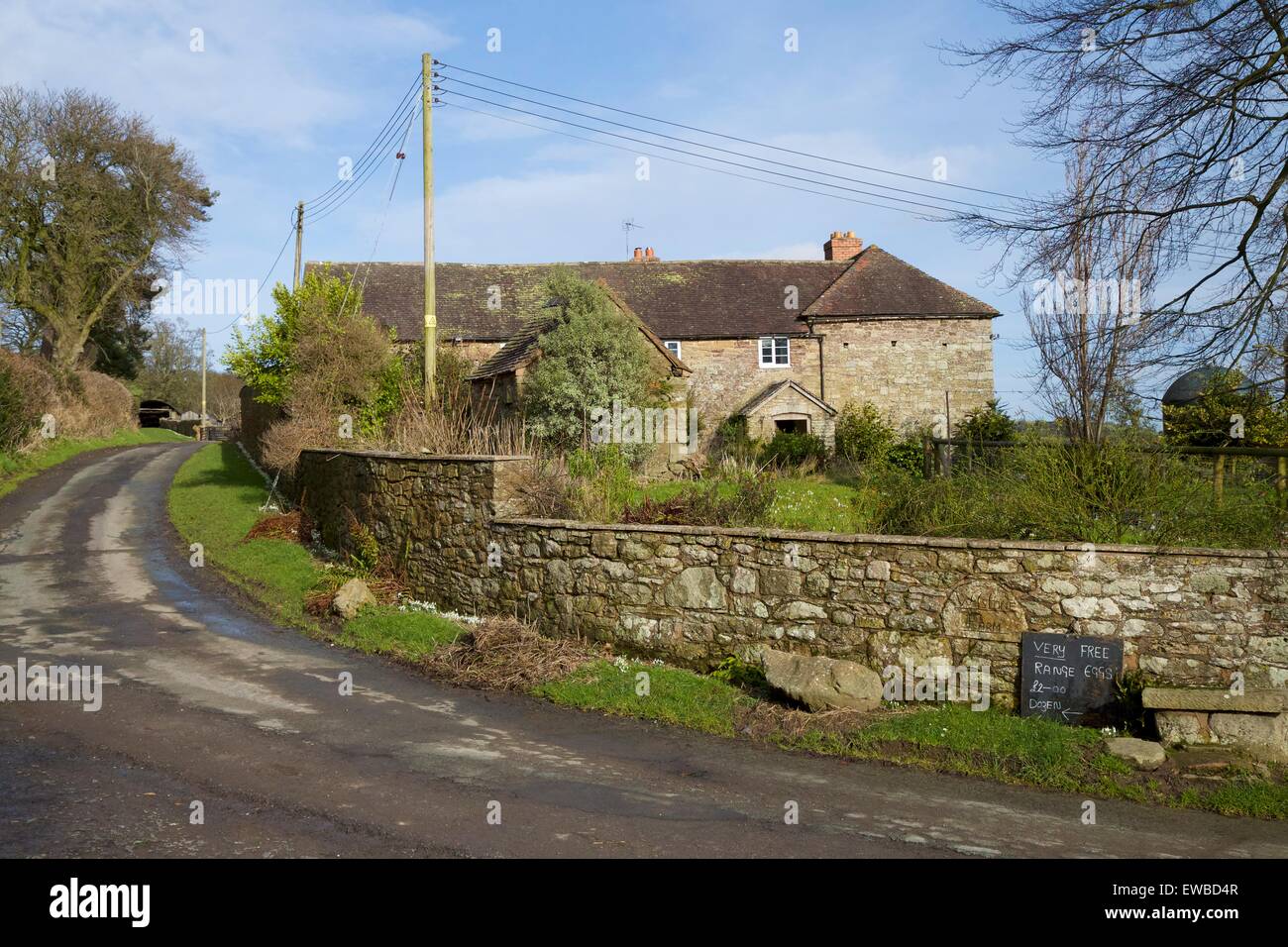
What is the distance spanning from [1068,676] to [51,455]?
105 ft

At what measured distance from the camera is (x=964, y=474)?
10445 mm

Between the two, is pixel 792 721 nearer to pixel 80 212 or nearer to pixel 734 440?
pixel 734 440

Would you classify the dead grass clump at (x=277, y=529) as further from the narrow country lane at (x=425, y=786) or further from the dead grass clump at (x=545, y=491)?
the dead grass clump at (x=545, y=491)

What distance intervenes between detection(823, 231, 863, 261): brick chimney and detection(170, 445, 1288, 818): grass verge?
33.1 meters

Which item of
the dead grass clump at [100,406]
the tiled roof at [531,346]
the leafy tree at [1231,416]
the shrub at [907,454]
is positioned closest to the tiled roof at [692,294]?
the shrub at [907,454]

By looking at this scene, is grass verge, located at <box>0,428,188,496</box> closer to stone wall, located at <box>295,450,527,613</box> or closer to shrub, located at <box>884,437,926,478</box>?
stone wall, located at <box>295,450,527,613</box>

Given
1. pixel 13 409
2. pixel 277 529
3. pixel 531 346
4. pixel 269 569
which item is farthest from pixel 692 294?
pixel 269 569

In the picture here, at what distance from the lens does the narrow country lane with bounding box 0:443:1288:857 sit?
545 centimetres

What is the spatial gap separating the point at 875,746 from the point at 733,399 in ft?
94.4

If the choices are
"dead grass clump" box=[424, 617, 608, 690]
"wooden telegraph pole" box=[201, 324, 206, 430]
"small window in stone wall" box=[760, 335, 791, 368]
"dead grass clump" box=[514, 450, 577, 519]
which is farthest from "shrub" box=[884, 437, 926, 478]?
"wooden telegraph pole" box=[201, 324, 206, 430]

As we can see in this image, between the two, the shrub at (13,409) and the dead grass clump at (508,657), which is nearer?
the dead grass clump at (508,657)

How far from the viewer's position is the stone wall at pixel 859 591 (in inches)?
314

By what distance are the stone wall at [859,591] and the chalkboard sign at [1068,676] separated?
0.40ft
